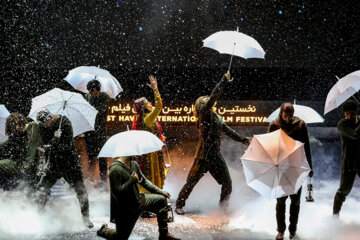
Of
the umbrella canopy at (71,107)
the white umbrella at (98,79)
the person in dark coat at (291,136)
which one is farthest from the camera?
the white umbrella at (98,79)

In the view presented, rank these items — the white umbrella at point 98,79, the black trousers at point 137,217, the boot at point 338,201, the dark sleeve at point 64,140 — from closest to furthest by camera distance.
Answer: the black trousers at point 137,217
the dark sleeve at point 64,140
the boot at point 338,201
the white umbrella at point 98,79

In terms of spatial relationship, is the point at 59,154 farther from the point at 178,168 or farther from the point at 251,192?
the point at 178,168

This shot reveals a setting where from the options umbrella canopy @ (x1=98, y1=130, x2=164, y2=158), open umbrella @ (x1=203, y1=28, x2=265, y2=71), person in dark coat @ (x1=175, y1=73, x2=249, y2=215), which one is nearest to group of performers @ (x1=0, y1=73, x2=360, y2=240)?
person in dark coat @ (x1=175, y1=73, x2=249, y2=215)

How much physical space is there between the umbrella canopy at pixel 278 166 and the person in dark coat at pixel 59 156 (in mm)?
2446

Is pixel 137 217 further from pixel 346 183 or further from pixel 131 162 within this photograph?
pixel 346 183

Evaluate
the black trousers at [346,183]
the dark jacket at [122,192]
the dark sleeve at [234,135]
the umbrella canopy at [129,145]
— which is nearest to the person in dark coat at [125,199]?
the dark jacket at [122,192]

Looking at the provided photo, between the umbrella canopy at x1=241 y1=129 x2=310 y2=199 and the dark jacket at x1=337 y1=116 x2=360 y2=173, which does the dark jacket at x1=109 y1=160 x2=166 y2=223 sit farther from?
the dark jacket at x1=337 y1=116 x2=360 y2=173

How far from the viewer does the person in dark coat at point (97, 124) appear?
752 cm

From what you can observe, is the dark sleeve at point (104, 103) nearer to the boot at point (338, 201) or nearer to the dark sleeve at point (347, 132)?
the dark sleeve at point (347, 132)

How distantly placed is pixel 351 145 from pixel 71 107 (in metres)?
4.26

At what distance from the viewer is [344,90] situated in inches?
231

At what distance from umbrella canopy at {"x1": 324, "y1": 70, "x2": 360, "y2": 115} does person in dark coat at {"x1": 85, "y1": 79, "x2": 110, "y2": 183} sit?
3966 mm

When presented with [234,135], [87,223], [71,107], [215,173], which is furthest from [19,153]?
[234,135]

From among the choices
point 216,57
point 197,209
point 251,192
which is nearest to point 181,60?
point 216,57
